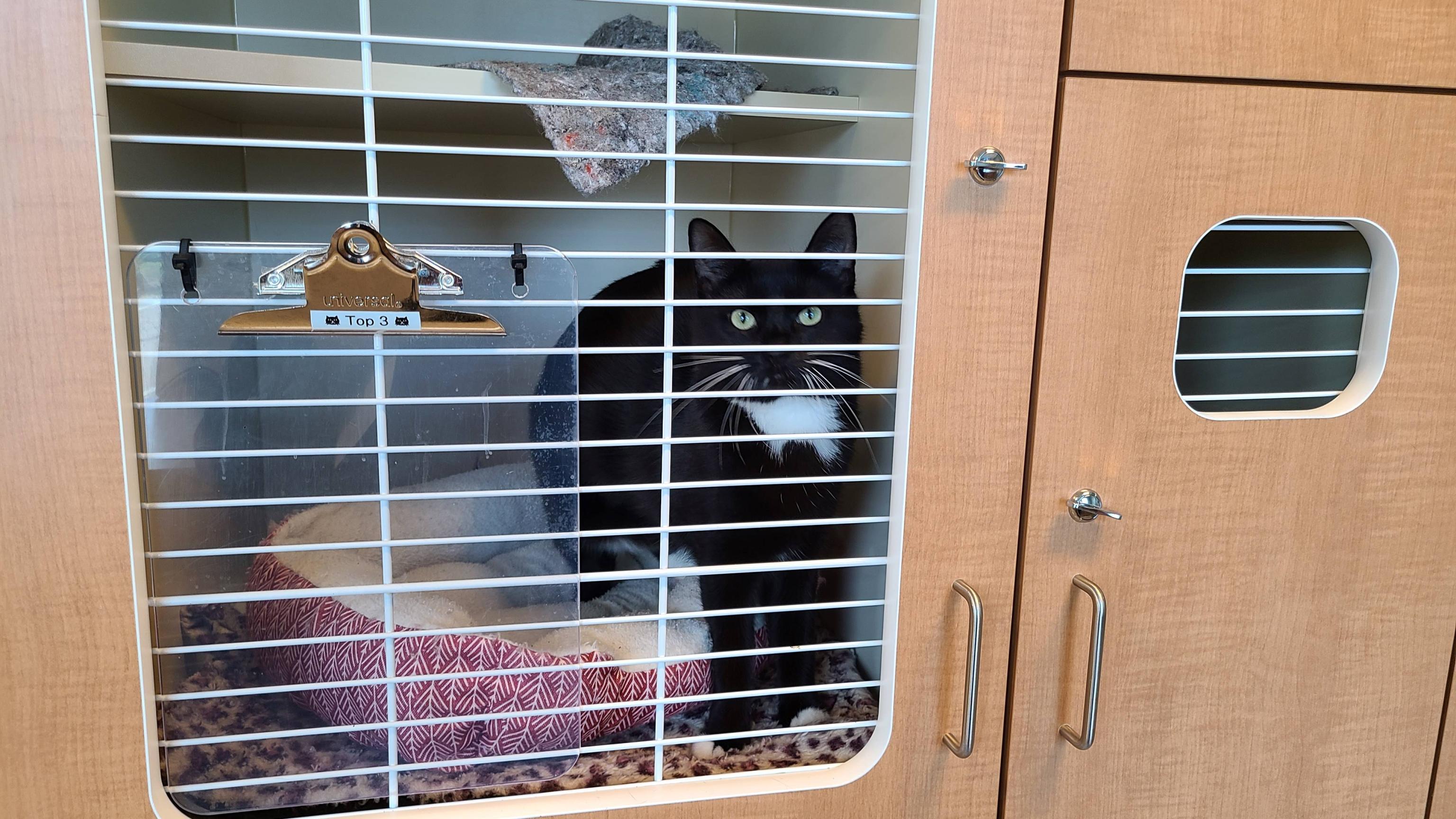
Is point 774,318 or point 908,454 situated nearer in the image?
point 908,454

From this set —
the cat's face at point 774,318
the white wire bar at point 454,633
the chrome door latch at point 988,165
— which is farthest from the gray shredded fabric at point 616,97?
the white wire bar at point 454,633

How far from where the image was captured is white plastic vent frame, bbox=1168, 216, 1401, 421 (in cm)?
84

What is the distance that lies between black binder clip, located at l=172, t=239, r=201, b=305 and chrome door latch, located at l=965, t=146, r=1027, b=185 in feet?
1.94

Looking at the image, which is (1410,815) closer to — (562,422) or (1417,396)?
(1417,396)

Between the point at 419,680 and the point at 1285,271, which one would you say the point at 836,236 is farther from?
the point at 419,680

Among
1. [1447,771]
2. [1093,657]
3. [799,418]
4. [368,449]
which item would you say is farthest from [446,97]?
[1447,771]

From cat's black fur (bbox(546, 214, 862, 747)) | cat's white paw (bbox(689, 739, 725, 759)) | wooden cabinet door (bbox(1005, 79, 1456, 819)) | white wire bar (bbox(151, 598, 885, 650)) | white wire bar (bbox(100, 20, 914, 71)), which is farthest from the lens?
cat's black fur (bbox(546, 214, 862, 747))

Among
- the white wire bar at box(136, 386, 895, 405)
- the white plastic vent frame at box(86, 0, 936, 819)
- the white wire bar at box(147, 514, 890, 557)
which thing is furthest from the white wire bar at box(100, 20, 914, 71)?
the white wire bar at box(147, 514, 890, 557)

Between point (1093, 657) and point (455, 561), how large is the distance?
57cm

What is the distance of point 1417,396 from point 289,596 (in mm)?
1027

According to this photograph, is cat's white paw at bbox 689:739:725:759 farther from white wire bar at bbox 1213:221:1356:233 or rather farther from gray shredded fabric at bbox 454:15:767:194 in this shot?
white wire bar at bbox 1213:221:1356:233

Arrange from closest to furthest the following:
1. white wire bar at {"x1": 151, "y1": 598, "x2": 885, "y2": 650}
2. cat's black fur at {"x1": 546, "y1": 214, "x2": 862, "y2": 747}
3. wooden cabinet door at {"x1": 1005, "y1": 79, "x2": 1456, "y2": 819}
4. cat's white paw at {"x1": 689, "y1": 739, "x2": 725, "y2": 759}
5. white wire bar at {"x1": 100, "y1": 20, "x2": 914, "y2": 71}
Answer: white wire bar at {"x1": 100, "y1": 20, "x2": 914, "y2": 71} → white wire bar at {"x1": 151, "y1": 598, "x2": 885, "y2": 650} → wooden cabinet door at {"x1": 1005, "y1": 79, "x2": 1456, "y2": 819} → cat's white paw at {"x1": 689, "y1": 739, "x2": 725, "y2": 759} → cat's black fur at {"x1": 546, "y1": 214, "x2": 862, "y2": 747}

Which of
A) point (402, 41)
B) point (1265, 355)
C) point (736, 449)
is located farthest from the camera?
point (736, 449)

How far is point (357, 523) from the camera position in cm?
74
